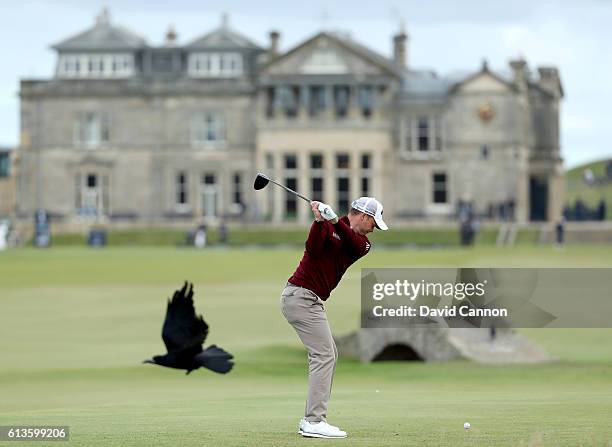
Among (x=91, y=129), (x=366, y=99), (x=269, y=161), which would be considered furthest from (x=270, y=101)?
(x=91, y=129)

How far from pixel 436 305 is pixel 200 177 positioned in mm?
82028

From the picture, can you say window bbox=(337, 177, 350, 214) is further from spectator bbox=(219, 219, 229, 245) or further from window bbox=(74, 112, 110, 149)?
spectator bbox=(219, 219, 229, 245)

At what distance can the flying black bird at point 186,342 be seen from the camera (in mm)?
16984

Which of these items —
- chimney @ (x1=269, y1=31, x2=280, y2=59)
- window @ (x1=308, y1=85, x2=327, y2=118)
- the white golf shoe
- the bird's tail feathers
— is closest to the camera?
the white golf shoe

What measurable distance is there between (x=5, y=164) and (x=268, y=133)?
170 ft

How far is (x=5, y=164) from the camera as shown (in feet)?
459

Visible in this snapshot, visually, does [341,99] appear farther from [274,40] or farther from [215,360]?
[215,360]

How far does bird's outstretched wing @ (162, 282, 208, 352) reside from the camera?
17.1m

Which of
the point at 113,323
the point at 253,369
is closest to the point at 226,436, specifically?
the point at 253,369

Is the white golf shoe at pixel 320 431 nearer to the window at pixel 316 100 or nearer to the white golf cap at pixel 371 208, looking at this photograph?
the white golf cap at pixel 371 208

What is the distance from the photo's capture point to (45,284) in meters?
47.0

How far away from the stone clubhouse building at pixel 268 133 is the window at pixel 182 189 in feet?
0.37

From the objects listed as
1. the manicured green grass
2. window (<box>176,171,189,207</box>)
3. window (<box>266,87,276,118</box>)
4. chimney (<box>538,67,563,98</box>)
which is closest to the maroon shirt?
the manicured green grass

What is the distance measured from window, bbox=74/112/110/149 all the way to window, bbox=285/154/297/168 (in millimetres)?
11089
